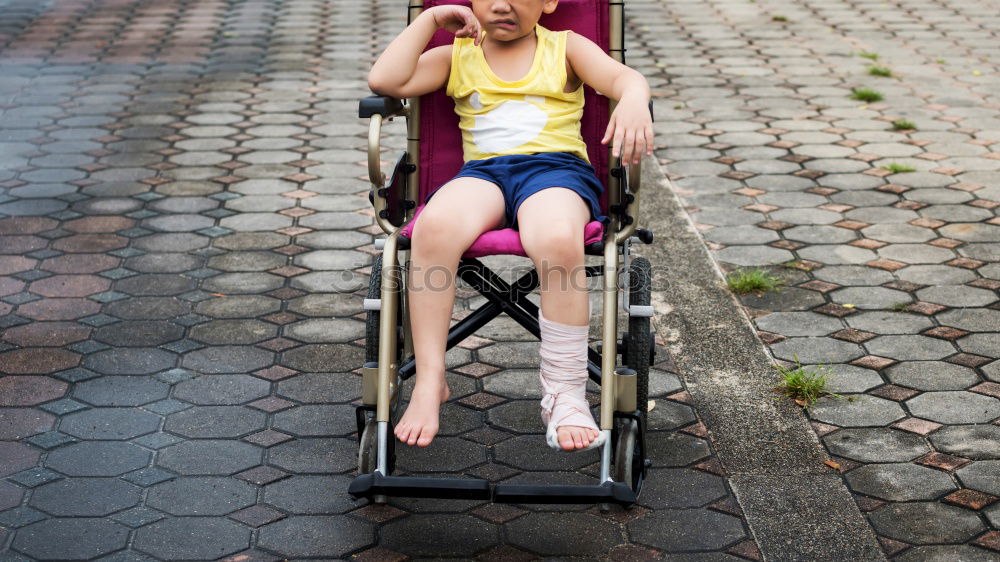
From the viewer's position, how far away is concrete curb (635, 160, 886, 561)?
301cm

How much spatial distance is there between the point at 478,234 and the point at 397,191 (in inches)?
16.4

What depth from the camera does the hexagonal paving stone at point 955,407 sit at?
3584 millimetres

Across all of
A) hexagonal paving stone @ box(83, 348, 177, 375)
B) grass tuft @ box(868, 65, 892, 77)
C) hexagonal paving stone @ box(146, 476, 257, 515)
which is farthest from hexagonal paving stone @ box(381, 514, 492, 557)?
grass tuft @ box(868, 65, 892, 77)

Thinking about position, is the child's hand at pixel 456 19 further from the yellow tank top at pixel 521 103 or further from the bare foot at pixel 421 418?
the bare foot at pixel 421 418

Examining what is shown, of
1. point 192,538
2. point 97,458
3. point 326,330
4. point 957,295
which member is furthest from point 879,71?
point 192,538

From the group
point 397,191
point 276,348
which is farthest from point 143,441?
point 397,191

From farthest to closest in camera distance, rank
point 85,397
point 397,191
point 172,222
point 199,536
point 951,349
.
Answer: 1. point 172,222
2. point 951,349
3. point 85,397
4. point 397,191
5. point 199,536

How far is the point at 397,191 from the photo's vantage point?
11.1 feet

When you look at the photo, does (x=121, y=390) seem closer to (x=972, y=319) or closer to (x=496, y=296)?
(x=496, y=296)

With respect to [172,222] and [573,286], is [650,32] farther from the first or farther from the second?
[573,286]

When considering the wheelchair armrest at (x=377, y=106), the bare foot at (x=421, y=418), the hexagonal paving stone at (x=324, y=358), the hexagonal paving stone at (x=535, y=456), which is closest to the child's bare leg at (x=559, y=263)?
the bare foot at (x=421, y=418)

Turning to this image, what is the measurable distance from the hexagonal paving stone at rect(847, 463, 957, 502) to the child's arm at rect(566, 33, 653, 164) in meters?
1.13

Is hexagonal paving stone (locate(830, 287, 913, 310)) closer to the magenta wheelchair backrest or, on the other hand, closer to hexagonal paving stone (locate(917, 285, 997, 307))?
hexagonal paving stone (locate(917, 285, 997, 307))

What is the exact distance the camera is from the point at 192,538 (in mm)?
2967
